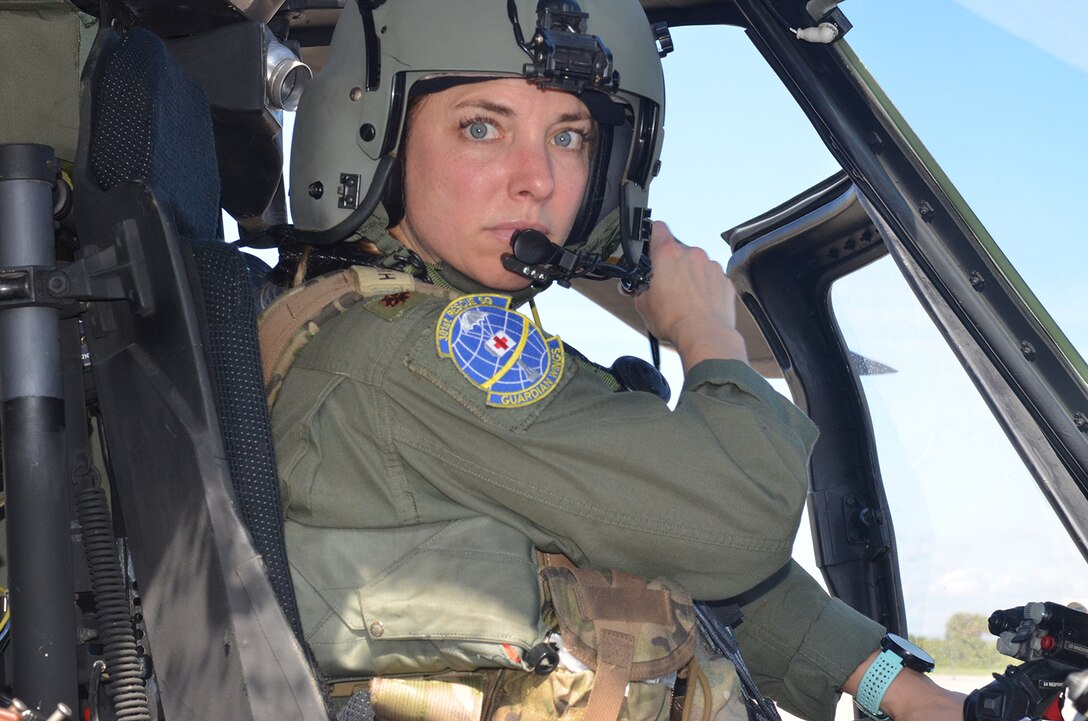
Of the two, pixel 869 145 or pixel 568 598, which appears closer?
pixel 568 598

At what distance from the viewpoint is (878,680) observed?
2127mm

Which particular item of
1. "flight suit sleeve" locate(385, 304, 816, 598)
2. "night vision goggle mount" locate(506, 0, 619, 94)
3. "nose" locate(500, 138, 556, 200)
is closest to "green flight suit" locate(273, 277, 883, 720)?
"flight suit sleeve" locate(385, 304, 816, 598)

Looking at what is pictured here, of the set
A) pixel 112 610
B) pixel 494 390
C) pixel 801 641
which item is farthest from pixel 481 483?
pixel 801 641

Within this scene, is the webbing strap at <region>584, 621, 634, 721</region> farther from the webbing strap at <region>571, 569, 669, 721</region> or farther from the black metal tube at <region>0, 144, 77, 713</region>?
the black metal tube at <region>0, 144, 77, 713</region>

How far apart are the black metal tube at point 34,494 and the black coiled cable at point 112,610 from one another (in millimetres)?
38

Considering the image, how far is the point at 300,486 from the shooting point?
1.70 metres

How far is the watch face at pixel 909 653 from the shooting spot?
2.11 metres

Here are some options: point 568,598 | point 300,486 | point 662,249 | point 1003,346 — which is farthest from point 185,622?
point 1003,346

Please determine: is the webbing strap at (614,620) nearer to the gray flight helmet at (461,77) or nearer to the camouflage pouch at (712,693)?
the camouflage pouch at (712,693)

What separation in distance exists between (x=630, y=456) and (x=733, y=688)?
0.41 meters

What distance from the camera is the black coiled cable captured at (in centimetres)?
150

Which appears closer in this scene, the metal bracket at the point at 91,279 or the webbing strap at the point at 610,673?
the metal bracket at the point at 91,279

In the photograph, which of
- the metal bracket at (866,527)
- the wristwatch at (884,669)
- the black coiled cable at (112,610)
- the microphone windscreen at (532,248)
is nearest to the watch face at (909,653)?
the wristwatch at (884,669)

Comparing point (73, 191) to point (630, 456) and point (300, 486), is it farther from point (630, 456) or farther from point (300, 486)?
point (630, 456)
